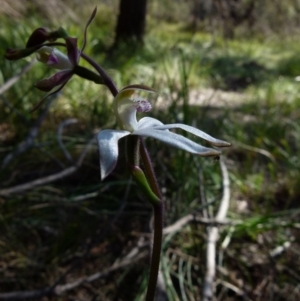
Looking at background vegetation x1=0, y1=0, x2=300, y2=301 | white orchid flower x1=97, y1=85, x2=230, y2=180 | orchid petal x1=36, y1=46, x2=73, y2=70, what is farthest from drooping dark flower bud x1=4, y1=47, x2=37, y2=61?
background vegetation x1=0, y1=0, x2=300, y2=301

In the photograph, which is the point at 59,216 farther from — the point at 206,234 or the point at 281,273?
the point at 281,273

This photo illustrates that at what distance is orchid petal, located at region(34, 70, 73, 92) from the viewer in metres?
0.59

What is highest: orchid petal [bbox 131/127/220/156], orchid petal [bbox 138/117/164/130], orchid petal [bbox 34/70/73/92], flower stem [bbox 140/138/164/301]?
orchid petal [bbox 34/70/73/92]

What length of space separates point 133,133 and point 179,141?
0.06 metres

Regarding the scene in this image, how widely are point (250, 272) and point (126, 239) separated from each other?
0.42 m

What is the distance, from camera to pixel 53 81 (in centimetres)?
60

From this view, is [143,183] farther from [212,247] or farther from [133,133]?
[212,247]

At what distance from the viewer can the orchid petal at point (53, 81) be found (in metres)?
0.59

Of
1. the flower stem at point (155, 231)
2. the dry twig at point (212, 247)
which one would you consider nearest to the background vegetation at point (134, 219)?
the dry twig at point (212, 247)

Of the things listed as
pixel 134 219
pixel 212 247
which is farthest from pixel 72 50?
pixel 134 219

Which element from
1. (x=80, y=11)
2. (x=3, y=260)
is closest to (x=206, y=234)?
(x=3, y=260)

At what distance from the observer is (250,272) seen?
1547mm

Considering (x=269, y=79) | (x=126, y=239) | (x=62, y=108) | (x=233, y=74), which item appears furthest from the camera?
(x=233, y=74)

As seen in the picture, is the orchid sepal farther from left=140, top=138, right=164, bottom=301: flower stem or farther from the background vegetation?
the background vegetation
